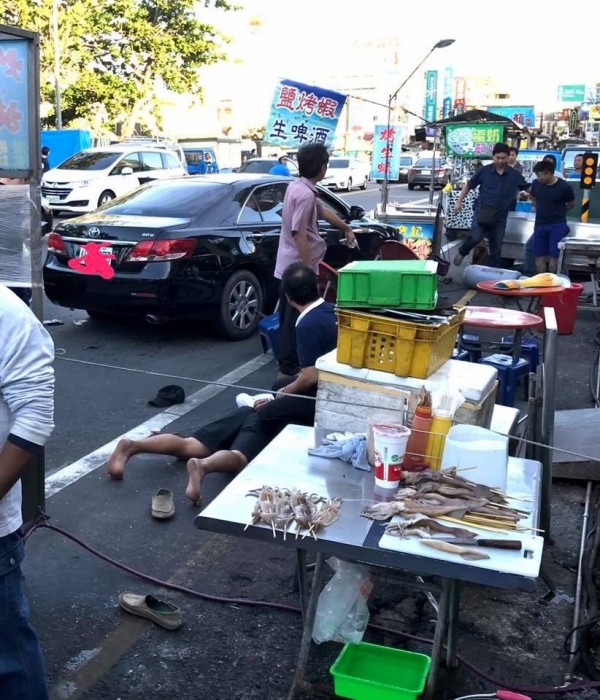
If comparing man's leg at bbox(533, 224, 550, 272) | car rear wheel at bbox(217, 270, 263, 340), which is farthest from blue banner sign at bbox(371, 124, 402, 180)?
car rear wheel at bbox(217, 270, 263, 340)

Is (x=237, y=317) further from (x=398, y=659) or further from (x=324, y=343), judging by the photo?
(x=398, y=659)

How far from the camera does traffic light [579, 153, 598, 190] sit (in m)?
11.8

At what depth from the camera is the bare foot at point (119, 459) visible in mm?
4812

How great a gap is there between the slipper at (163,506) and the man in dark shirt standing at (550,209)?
745cm

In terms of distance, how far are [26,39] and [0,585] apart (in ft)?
7.58

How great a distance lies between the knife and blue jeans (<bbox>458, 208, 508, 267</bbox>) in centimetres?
910

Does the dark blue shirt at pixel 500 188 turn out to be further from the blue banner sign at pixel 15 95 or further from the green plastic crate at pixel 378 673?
the green plastic crate at pixel 378 673

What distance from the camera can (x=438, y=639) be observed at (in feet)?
9.18

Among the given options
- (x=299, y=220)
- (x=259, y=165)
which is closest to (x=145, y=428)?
(x=299, y=220)

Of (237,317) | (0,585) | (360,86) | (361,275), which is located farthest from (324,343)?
(360,86)

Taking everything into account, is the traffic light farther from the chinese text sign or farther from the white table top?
the white table top

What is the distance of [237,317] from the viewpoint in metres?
8.16

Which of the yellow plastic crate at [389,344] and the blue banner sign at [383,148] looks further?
the blue banner sign at [383,148]

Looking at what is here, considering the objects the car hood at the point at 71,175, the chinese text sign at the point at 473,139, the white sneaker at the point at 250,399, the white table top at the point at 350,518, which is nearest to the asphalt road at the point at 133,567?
the white sneaker at the point at 250,399
